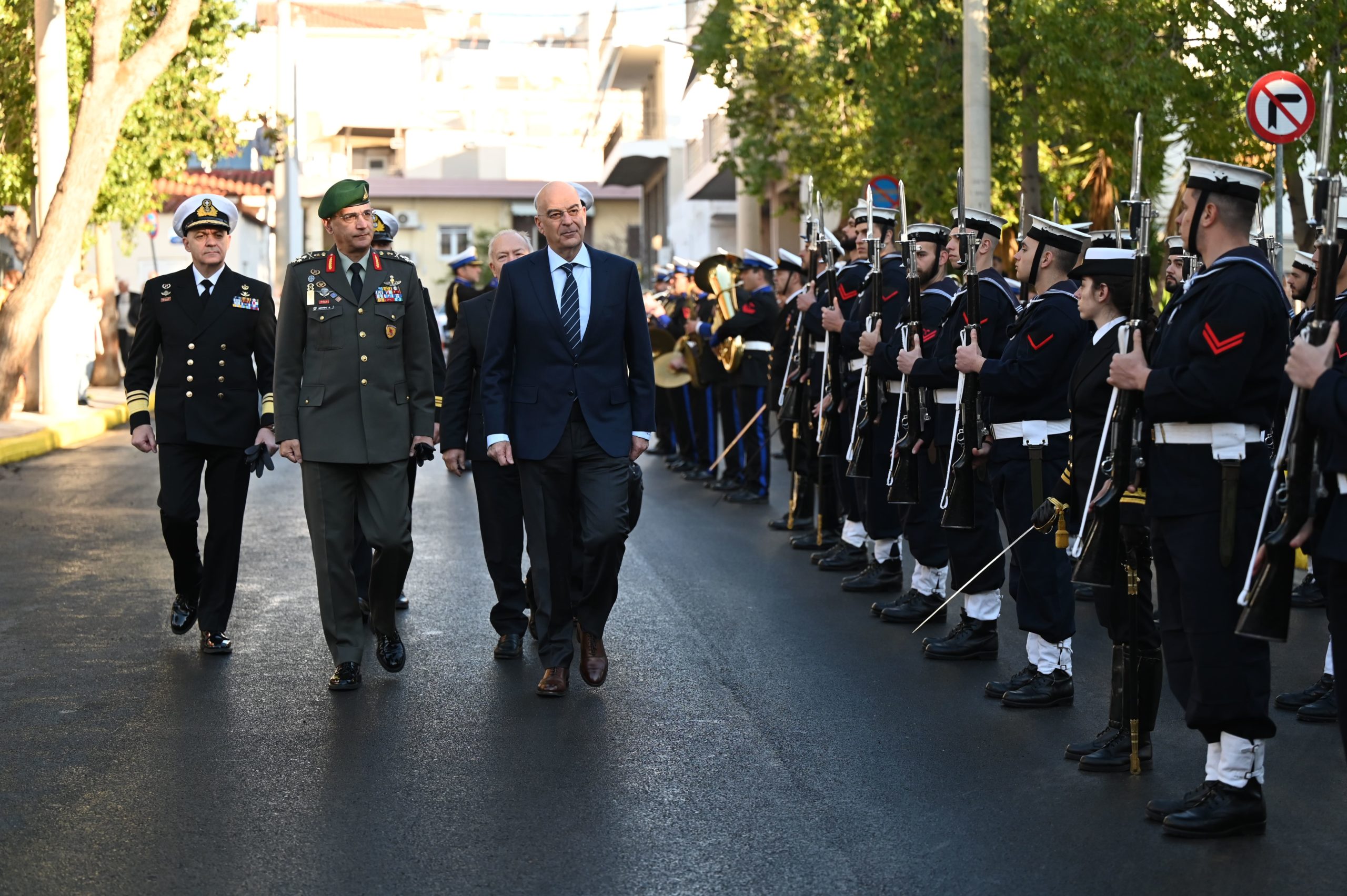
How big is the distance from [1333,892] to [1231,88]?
1129cm

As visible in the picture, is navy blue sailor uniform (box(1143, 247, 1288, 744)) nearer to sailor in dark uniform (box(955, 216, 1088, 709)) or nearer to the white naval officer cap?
sailor in dark uniform (box(955, 216, 1088, 709))

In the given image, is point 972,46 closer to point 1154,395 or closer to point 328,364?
point 328,364

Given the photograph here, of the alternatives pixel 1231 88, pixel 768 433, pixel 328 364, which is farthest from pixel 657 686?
pixel 1231 88

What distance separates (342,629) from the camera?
765 cm

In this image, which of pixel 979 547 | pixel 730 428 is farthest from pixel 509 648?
pixel 730 428

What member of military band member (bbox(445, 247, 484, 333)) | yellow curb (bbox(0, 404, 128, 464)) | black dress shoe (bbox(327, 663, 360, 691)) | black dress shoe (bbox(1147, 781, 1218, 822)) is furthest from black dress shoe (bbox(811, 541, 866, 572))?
yellow curb (bbox(0, 404, 128, 464))

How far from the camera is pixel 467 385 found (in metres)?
8.42

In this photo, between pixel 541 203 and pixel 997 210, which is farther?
pixel 997 210

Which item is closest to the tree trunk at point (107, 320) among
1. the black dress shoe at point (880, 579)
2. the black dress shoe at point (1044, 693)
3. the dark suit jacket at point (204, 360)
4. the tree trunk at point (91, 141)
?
the tree trunk at point (91, 141)

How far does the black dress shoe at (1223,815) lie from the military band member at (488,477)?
368cm

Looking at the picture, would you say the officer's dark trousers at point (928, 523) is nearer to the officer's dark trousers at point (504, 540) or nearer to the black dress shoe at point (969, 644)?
the black dress shoe at point (969, 644)

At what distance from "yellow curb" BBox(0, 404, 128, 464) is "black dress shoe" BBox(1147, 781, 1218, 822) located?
1527 cm

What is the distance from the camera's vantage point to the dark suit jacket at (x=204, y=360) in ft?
27.2

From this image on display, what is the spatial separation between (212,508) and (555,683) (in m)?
2.04
